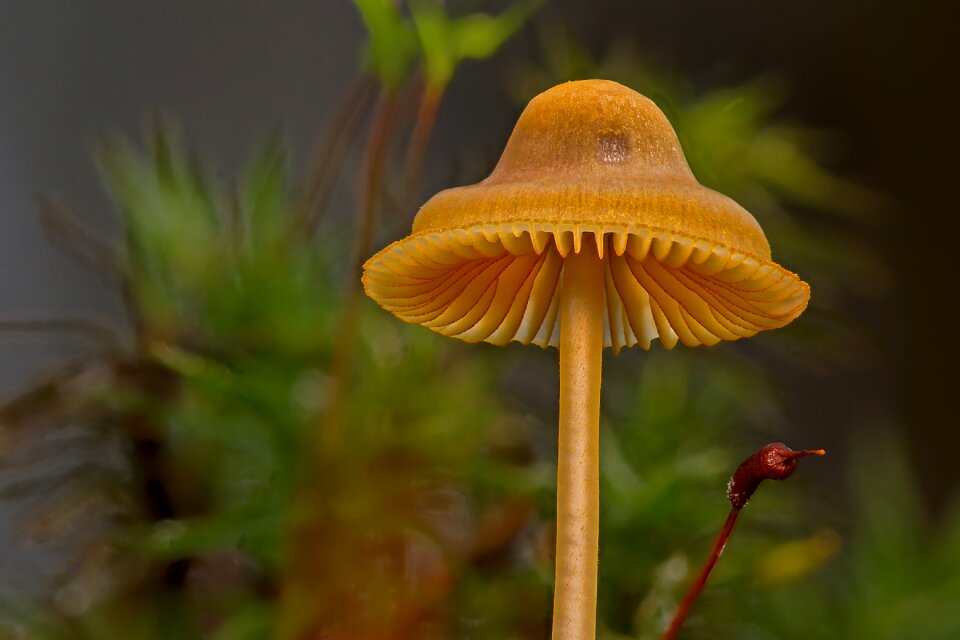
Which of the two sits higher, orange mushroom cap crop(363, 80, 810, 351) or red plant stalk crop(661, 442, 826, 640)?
orange mushroom cap crop(363, 80, 810, 351)

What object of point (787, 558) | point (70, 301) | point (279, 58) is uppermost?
point (279, 58)

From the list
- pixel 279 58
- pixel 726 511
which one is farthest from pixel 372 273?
pixel 279 58

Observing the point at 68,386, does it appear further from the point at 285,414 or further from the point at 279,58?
the point at 279,58

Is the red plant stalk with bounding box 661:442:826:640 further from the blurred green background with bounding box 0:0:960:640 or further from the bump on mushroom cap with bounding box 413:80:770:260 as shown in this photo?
the blurred green background with bounding box 0:0:960:640

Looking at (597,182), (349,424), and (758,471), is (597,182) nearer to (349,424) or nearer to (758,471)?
(758,471)

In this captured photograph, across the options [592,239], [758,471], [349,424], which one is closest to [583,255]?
[592,239]

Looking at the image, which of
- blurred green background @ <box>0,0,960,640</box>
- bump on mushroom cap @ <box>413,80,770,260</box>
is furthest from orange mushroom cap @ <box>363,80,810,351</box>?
blurred green background @ <box>0,0,960,640</box>
